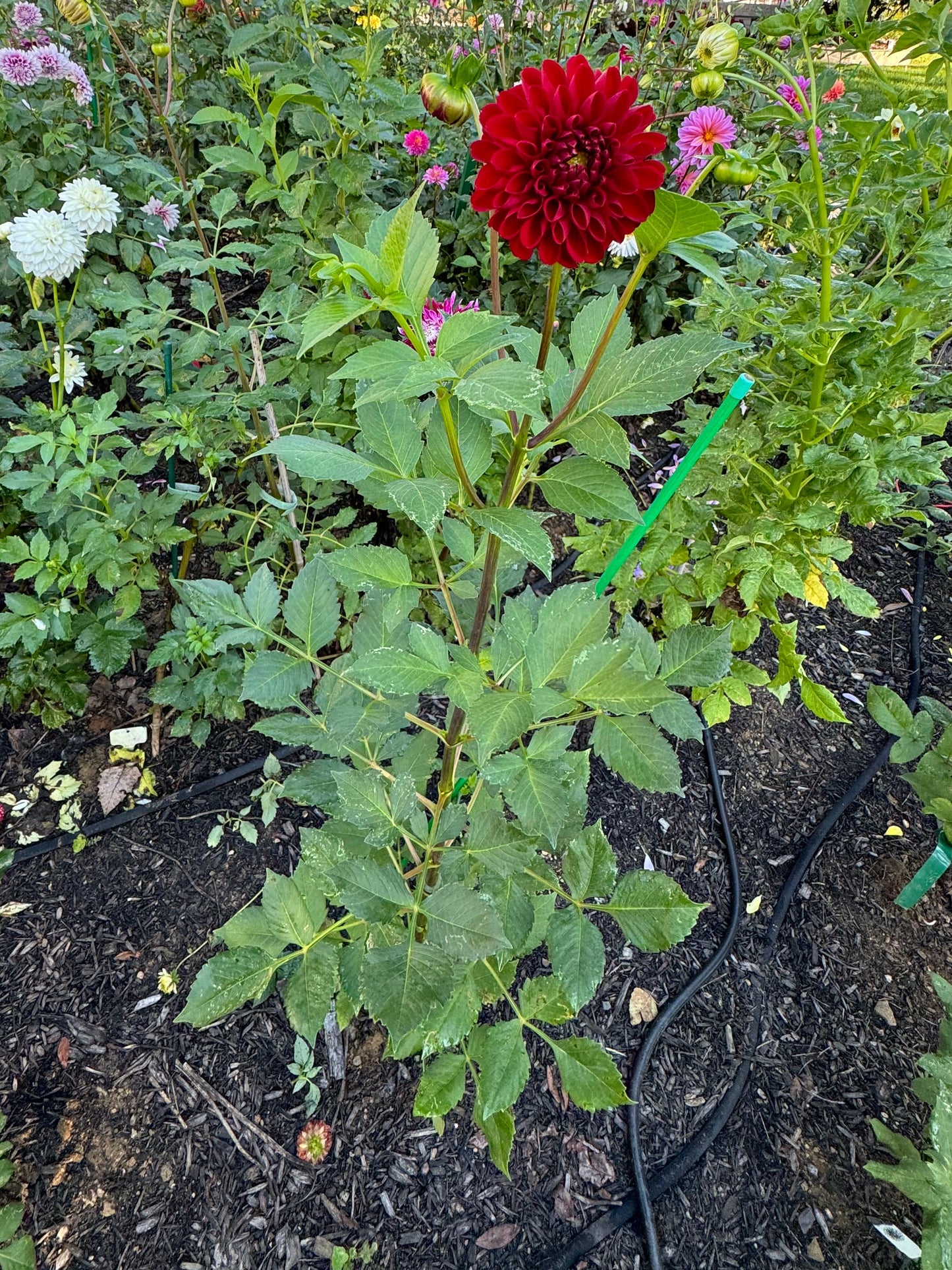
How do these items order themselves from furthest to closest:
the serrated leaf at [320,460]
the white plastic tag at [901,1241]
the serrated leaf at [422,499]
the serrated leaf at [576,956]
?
the white plastic tag at [901,1241]
the serrated leaf at [576,956]
the serrated leaf at [320,460]
the serrated leaf at [422,499]

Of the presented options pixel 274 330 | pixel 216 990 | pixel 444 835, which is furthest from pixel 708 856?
pixel 274 330

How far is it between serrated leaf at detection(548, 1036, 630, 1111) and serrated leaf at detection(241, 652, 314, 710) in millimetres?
557

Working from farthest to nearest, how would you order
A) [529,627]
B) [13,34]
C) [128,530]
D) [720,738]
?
[13,34]
[720,738]
[128,530]
[529,627]

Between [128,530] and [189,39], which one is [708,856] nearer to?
[128,530]

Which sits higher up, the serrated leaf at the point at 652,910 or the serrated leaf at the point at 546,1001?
the serrated leaf at the point at 652,910

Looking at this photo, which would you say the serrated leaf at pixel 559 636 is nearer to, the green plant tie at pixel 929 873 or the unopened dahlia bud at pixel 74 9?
the green plant tie at pixel 929 873

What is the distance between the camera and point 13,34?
2148 millimetres

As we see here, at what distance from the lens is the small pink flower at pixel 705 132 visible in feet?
5.03

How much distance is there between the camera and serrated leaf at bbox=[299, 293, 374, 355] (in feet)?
1.88

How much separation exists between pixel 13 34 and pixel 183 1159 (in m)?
2.87

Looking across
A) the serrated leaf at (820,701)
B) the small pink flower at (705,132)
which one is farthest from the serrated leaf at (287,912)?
the small pink flower at (705,132)

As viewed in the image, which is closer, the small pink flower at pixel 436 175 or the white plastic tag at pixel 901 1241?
the white plastic tag at pixel 901 1241

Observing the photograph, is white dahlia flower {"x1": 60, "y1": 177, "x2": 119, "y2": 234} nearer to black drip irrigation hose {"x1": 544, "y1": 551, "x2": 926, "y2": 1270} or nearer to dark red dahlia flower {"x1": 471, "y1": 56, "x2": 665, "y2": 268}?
dark red dahlia flower {"x1": 471, "y1": 56, "x2": 665, "y2": 268}

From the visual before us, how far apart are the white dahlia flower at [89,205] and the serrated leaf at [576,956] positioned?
154 centimetres
